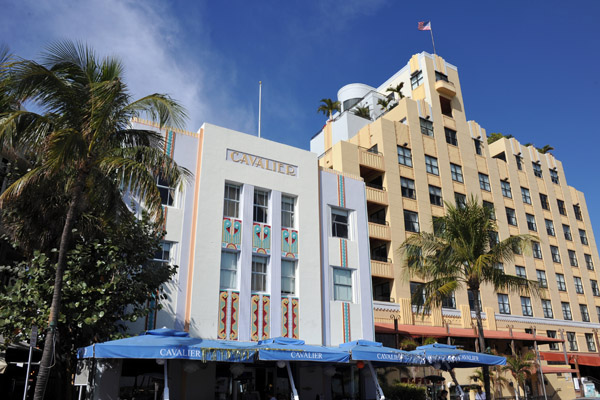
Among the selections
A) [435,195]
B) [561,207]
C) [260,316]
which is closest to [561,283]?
[561,207]

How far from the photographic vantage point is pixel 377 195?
34.4 meters

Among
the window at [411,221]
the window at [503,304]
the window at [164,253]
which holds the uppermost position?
the window at [411,221]

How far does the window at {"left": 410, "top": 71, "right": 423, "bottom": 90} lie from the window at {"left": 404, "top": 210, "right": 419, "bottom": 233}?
13466 millimetres

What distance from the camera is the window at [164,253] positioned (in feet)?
64.4

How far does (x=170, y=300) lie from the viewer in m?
19.0

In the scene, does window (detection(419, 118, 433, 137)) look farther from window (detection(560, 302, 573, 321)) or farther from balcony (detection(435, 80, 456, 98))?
window (detection(560, 302, 573, 321))

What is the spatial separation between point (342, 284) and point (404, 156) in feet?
54.2

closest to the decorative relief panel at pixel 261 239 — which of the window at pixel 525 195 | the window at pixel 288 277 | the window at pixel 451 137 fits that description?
the window at pixel 288 277

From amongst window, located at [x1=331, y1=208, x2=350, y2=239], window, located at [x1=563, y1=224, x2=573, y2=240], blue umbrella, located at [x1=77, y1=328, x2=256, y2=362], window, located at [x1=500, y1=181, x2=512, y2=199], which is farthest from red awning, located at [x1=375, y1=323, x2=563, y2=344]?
window, located at [x1=563, y1=224, x2=573, y2=240]

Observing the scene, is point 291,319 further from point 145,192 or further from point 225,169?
point 145,192

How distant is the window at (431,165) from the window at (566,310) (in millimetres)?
17066

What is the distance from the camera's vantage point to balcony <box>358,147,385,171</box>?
34.8 metres

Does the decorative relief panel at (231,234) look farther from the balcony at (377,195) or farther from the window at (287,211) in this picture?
the balcony at (377,195)

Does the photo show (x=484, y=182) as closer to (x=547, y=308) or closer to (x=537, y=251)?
(x=537, y=251)
